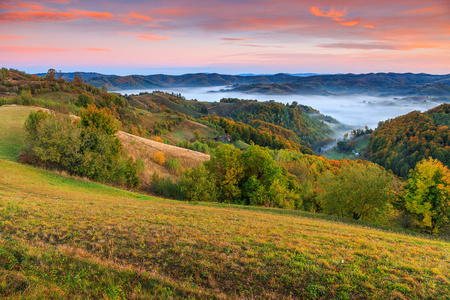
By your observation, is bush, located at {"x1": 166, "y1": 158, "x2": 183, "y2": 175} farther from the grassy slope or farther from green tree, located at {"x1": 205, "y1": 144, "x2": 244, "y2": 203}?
the grassy slope

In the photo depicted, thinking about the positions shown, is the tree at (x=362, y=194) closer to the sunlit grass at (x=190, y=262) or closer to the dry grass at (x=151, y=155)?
the sunlit grass at (x=190, y=262)

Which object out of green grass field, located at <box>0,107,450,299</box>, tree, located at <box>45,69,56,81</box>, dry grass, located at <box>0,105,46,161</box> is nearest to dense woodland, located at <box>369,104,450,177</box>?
green grass field, located at <box>0,107,450,299</box>

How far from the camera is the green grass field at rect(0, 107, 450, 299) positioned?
7055mm

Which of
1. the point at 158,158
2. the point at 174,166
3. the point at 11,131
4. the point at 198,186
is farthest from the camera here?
the point at 174,166

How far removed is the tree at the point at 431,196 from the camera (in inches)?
1156

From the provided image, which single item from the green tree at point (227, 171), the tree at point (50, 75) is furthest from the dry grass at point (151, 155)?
the tree at point (50, 75)

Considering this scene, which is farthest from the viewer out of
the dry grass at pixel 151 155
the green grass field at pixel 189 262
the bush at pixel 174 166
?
the bush at pixel 174 166

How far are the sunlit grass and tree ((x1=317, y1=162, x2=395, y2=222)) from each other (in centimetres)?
1890

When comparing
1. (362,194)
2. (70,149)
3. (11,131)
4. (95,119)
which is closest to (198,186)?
(70,149)

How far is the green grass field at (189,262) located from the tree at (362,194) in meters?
19.4

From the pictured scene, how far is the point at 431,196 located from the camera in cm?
2992

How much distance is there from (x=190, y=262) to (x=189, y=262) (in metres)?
0.04

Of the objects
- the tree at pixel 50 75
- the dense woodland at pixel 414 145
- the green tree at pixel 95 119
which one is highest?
the tree at pixel 50 75

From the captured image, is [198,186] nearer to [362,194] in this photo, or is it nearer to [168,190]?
[168,190]
